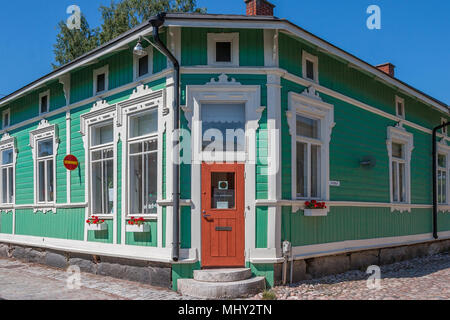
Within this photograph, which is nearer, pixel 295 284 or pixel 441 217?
pixel 295 284

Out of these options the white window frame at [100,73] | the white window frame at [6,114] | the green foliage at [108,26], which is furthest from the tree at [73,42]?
the white window frame at [100,73]

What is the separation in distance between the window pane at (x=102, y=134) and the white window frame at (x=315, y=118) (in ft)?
13.7

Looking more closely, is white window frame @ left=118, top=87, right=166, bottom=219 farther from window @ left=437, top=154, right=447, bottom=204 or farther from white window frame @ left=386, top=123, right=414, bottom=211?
window @ left=437, top=154, right=447, bottom=204

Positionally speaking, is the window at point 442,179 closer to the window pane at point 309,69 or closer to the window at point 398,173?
the window at point 398,173

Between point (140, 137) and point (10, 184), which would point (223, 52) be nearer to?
point (140, 137)

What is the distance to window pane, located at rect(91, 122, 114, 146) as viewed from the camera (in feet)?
33.0

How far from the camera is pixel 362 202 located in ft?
35.0

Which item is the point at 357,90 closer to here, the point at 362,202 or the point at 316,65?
the point at 316,65

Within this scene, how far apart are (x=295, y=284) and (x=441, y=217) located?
8844 millimetres

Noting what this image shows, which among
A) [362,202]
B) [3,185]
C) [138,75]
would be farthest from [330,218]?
[3,185]

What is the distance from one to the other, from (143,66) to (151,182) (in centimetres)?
246

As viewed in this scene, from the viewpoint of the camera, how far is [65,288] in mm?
8422

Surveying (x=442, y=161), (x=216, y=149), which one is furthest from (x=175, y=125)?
(x=442, y=161)

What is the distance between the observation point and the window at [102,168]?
9914 mm
